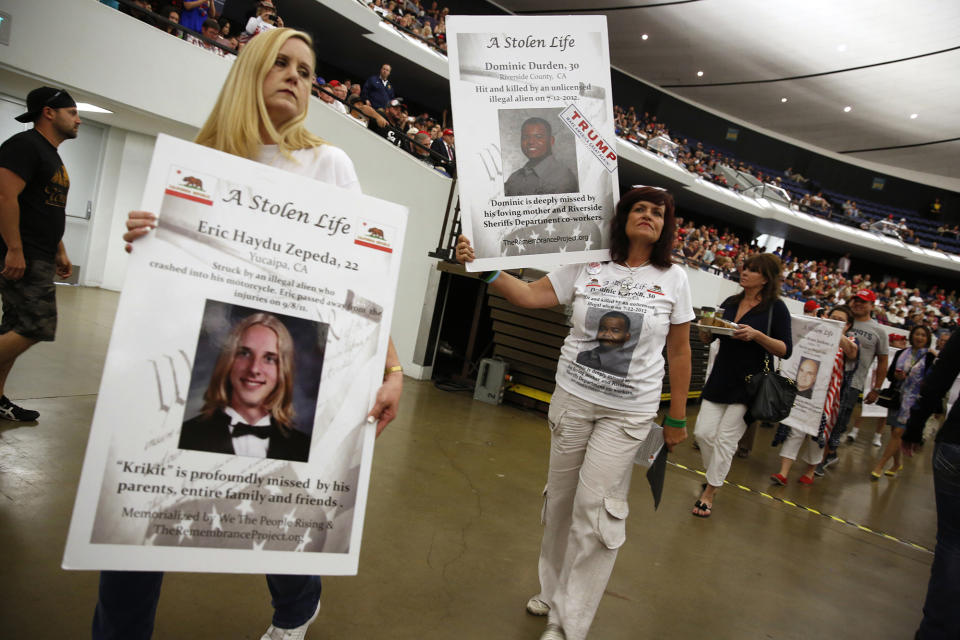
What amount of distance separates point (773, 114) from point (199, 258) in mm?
30579

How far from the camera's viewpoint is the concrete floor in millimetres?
2045

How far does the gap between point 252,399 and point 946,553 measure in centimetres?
256

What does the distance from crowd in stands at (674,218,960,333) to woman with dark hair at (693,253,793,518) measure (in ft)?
37.1

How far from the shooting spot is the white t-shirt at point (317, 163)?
55.4 inches

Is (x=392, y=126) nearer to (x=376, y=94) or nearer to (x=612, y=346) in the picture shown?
(x=376, y=94)

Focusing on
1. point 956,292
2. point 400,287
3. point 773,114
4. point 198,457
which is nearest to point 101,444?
point 198,457

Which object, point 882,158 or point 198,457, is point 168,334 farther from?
point 882,158

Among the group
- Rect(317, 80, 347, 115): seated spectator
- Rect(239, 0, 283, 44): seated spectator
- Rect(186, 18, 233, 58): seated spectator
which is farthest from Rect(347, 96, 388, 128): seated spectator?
Rect(186, 18, 233, 58): seated spectator

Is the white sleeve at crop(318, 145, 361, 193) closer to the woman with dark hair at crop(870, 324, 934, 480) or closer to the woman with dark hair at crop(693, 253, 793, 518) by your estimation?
the woman with dark hair at crop(693, 253, 793, 518)

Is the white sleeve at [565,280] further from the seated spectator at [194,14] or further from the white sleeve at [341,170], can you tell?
the seated spectator at [194,14]

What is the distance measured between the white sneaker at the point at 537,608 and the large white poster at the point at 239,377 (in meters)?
1.41

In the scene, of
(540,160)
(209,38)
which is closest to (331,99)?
(209,38)

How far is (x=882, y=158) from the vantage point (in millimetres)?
29125

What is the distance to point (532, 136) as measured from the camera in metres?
2.13
